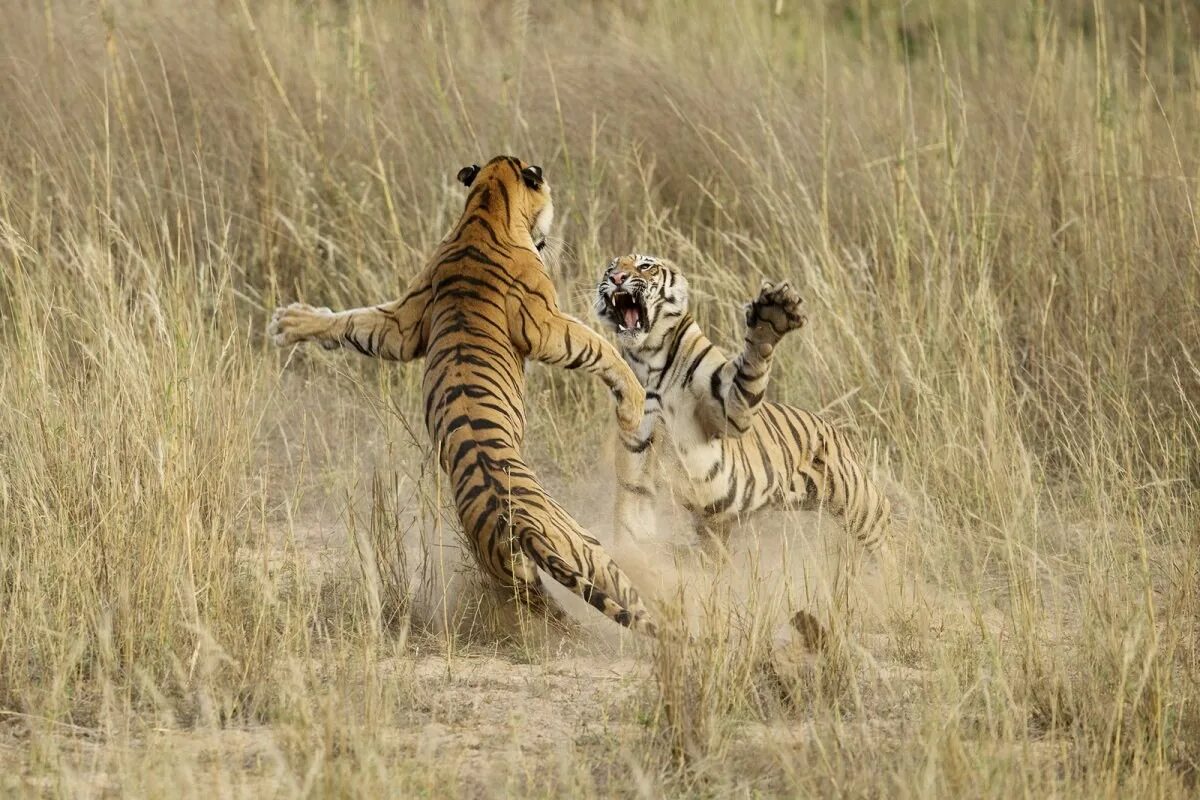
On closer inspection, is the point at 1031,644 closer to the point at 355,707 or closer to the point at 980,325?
the point at 355,707

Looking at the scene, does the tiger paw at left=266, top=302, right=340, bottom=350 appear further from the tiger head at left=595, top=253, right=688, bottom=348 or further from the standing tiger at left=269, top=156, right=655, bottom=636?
the tiger head at left=595, top=253, right=688, bottom=348

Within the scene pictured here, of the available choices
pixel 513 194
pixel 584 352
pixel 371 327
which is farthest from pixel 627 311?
pixel 371 327

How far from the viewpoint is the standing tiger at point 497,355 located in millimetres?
3787

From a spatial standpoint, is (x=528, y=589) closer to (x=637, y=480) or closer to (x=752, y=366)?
(x=637, y=480)

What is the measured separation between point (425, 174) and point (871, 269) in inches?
76.3

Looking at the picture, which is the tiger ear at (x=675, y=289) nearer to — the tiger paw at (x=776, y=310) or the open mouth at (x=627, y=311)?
the open mouth at (x=627, y=311)

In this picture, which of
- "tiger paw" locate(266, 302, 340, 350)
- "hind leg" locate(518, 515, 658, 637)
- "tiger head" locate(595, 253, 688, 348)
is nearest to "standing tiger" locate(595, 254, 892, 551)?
"tiger head" locate(595, 253, 688, 348)

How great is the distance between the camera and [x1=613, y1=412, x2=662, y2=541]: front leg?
449 centimetres

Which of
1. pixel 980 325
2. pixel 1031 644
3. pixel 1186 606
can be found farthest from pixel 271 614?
pixel 980 325

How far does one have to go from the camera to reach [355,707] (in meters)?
3.37

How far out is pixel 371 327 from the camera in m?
4.64

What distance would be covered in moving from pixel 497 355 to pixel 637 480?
545mm

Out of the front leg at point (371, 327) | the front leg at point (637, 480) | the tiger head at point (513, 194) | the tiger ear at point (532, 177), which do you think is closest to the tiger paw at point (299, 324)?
the front leg at point (371, 327)

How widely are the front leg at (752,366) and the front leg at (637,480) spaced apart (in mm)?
181
